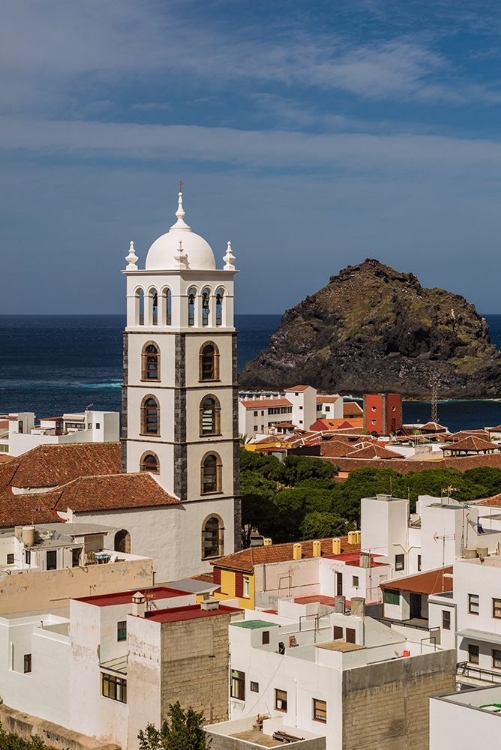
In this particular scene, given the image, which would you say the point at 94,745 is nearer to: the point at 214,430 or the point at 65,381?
the point at 214,430

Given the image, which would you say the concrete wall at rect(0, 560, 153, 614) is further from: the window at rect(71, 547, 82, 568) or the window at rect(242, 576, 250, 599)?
the window at rect(242, 576, 250, 599)

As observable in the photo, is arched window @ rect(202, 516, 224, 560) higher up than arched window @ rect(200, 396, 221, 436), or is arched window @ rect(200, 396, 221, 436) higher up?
arched window @ rect(200, 396, 221, 436)

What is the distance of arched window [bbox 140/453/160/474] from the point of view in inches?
1626

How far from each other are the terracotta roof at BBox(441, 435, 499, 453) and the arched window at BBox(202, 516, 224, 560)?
41.7 m

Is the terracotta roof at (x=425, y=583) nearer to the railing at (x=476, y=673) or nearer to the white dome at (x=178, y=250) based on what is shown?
the railing at (x=476, y=673)

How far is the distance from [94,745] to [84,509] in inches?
414

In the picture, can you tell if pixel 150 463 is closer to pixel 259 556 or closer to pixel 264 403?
pixel 259 556

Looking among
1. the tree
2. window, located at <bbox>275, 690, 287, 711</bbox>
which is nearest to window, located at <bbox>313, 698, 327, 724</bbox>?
window, located at <bbox>275, 690, 287, 711</bbox>

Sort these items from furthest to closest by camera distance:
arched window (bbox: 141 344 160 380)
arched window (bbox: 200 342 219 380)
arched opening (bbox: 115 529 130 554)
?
arched window (bbox: 141 344 160 380)
arched window (bbox: 200 342 219 380)
arched opening (bbox: 115 529 130 554)

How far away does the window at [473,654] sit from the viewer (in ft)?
94.5

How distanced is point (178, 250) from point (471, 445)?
4456 centimetres

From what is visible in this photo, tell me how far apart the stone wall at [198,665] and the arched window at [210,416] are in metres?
13.2

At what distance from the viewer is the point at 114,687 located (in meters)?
29.1

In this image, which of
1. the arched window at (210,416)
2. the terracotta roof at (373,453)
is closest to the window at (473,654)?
the arched window at (210,416)
